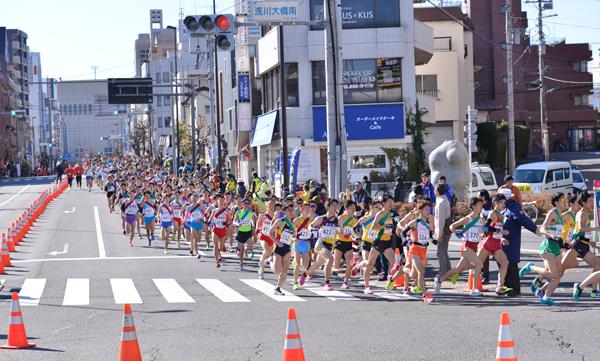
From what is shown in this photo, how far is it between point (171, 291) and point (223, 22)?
631 cm

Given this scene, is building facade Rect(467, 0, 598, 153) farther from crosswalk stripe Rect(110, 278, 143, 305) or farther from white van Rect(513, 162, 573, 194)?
crosswalk stripe Rect(110, 278, 143, 305)

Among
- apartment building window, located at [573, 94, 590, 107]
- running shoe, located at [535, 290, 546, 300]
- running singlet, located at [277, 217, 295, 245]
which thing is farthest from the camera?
apartment building window, located at [573, 94, 590, 107]

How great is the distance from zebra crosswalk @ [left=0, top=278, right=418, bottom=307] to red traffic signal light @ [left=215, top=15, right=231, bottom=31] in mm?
5506

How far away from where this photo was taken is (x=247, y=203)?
76.5ft

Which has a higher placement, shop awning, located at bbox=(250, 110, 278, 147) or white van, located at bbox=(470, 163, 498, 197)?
shop awning, located at bbox=(250, 110, 278, 147)

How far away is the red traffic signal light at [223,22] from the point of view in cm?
2198

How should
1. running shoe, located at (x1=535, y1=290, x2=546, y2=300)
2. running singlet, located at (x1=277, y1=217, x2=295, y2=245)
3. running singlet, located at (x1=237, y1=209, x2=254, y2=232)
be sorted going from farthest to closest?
running singlet, located at (x1=237, y1=209, x2=254, y2=232)
running singlet, located at (x1=277, y1=217, x2=295, y2=245)
running shoe, located at (x1=535, y1=290, x2=546, y2=300)

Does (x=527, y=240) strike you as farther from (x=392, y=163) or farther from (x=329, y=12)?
(x=392, y=163)

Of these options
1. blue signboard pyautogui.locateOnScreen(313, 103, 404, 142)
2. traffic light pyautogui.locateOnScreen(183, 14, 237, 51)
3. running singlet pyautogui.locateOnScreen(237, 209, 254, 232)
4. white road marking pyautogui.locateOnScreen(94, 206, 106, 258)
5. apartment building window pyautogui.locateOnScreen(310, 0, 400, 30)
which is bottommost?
white road marking pyautogui.locateOnScreen(94, 206, 106, 258)

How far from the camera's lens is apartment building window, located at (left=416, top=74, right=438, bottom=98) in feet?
189

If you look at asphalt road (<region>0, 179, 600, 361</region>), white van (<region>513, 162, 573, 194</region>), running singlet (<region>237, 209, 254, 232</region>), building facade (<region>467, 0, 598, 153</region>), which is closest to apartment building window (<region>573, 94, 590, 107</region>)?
building facade (<region>467, 0, 598, 153</region>)

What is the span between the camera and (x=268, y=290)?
19172 millimetres

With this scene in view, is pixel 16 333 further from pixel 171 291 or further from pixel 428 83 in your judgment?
pixel 428 83

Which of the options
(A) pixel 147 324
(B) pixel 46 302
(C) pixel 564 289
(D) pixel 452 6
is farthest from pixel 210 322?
(D) pixel 452 6
